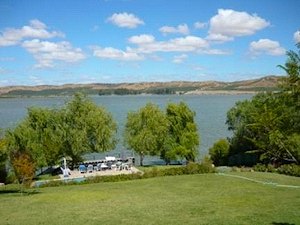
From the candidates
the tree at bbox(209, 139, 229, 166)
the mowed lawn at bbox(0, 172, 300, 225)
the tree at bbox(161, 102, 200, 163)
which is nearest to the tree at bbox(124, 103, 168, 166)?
the tree at bbox(161, 102, 200, 163)

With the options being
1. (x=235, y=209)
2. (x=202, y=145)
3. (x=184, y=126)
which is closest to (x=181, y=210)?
(x=235, y=209)


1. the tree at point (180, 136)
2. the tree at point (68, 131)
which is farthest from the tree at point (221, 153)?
the tree at point (68, 131)

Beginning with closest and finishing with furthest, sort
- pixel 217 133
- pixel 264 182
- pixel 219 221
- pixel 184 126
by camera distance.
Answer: pixel 219 221, pixel 264 182, pixel 184 126, pixel 217 133

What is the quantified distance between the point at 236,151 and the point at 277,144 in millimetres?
48790

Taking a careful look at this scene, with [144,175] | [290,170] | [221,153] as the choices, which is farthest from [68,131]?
[290,170]

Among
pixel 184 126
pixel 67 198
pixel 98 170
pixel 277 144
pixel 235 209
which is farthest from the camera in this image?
pixel 184 126

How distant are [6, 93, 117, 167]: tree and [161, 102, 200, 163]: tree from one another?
289 inches

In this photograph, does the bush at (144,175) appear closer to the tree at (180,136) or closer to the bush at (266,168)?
the bush at (266,168)

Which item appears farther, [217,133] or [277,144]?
[217,133]

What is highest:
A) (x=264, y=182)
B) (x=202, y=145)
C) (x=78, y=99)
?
(x=78, y=99)

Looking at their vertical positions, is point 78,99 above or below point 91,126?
above

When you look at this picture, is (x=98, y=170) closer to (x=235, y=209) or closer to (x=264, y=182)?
(x=264, y=182)

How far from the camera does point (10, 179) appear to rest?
39219mm

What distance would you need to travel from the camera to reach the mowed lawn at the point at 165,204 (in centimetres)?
1706
